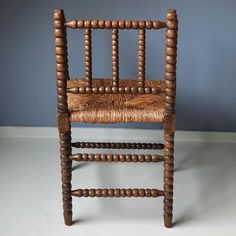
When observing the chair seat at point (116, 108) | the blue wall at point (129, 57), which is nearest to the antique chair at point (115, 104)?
the chair seat at point (116, 108)

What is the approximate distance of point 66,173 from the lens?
1.38 metres

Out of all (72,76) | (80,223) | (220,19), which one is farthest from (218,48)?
(80,223)

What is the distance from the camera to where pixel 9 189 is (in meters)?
1.63

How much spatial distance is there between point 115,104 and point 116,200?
15.3 inches

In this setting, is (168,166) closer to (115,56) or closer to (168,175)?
(168,175)

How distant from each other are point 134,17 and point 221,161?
785 millimetres

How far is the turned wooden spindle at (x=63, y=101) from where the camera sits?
1.23 meters

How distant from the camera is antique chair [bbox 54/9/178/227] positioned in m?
1.23

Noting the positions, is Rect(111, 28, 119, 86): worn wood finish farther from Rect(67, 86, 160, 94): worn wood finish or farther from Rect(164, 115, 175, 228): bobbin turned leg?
Rect(164, 115, 175, 228): bobbin turned leg

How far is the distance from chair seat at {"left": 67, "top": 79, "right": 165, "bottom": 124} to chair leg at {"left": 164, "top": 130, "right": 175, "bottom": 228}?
0.08 metres

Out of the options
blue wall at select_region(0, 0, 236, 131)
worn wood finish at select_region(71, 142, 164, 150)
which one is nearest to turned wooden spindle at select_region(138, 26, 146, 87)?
worn wood finish at select_region(71, 142, 164, 150)

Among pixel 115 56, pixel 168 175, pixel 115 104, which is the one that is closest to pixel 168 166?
pixel 168 175

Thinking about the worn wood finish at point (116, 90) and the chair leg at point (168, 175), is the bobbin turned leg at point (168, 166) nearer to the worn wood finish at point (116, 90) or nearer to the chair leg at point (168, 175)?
the chair leg at point (168, 175)

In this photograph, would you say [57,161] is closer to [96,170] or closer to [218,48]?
[96,170]
